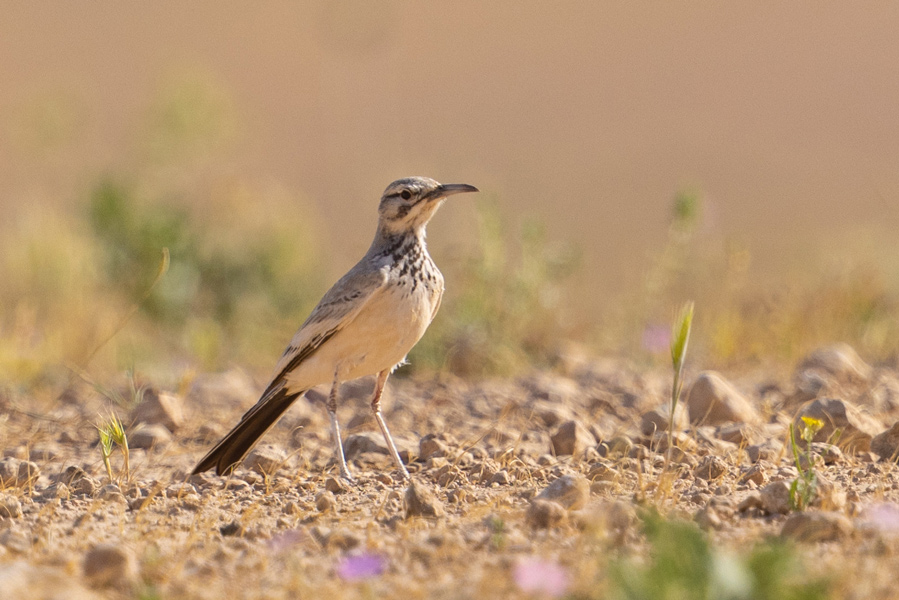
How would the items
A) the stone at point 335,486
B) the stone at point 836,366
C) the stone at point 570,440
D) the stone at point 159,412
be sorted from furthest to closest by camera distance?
the stone at point 836,366 < the stone at point 159,412 < the stone at point 570,440 < the stone at point 335,486

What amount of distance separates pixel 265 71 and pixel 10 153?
10.2 meters

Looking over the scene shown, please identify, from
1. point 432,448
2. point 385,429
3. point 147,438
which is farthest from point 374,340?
point 147,438

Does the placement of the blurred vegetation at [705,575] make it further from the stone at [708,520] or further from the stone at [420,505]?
the stone at [420,505]

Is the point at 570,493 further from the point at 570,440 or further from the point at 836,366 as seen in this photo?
the point at 836,366

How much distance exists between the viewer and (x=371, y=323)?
5086 millimetres

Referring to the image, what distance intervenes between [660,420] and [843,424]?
85cm

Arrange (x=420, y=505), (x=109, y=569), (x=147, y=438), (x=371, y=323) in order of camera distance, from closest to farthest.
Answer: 1. (x=109, y=569)
2. (x=420, y=505)
3. (x=371, y=323)
4. (x=147, y=438)

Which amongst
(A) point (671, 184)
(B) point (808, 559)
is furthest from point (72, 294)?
(A) point (671, 184)

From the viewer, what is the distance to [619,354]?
813 cm

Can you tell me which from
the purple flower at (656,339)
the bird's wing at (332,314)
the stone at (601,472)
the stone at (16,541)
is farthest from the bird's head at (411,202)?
the purple flower at (656,339)

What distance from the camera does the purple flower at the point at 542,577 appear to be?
2.74m

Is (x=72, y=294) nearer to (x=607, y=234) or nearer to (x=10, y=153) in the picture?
(x=607, y=234)

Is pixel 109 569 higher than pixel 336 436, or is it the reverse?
pixel 109 569

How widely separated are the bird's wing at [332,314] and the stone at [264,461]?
356mm
